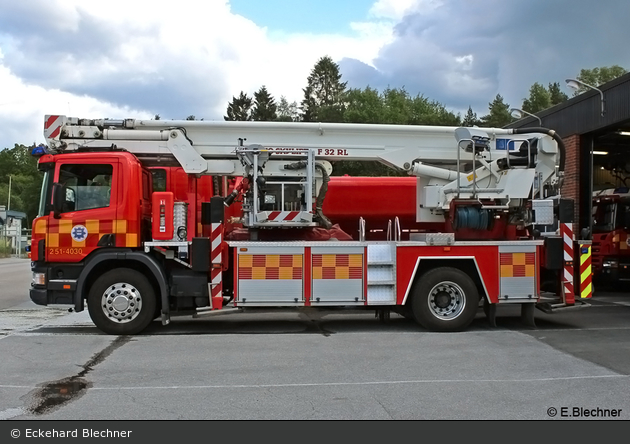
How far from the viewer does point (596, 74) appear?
8338 cm

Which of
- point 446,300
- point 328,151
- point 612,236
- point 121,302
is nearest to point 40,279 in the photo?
point 121,302

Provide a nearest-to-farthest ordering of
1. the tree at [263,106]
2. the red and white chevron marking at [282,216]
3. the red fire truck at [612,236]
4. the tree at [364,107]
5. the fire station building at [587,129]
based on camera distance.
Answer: the red and white chevron marking at [282,216] < the fire station building at [587,129] < the red fire truck at [612,236] < the tree at [364,107] < the tree at [263,106]

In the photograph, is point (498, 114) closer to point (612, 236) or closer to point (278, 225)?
point (612, 236)

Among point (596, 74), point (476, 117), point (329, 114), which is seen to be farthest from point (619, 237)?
point (596, 74)

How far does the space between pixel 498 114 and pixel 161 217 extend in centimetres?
8053

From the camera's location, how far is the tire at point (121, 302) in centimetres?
952

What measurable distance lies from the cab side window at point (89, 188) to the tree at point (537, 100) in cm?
7996

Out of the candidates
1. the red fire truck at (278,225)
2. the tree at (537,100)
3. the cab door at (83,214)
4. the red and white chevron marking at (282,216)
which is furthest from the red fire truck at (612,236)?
the tree at (537,100)

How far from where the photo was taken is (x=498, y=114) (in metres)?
84.1

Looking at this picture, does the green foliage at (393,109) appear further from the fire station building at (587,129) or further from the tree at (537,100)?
the fire station building at (587,129)

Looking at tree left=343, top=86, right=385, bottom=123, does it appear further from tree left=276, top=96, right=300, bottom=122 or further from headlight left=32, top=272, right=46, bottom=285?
headlight left=32, top=272, right=46, bottom=285

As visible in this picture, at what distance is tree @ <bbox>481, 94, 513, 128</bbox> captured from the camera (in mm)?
80750

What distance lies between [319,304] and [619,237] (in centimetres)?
1053

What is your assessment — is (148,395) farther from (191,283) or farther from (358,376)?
(191,283)
